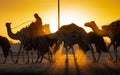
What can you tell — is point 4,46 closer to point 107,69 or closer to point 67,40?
point 67,40

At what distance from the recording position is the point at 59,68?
25969 mm

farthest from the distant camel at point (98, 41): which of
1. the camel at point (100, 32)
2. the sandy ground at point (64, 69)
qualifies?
the sandy ground at point (64, 69)

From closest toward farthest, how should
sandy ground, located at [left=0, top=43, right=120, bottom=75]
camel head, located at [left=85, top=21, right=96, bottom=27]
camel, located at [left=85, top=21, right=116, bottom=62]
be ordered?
sandy ground, located at [left=0, top=43, right=120, bottom=75], camel, located at [left=85, top=21, right=116, bottom=62], camel head, located at [left=85, top=21, right=96, bottom=27]

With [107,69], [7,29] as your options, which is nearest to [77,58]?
[7,29]

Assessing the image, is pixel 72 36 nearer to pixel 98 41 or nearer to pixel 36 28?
pixel 98 41

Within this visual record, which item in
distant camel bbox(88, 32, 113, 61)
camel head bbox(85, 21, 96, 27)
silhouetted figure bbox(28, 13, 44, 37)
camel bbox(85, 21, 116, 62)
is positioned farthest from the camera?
camel head bbox(85, 21, 96, 27)

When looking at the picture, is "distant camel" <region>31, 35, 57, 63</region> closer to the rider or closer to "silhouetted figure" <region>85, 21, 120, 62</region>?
the rider

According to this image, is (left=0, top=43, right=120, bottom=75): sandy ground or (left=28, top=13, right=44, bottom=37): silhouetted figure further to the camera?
(left=28, top=13, right=44, bottom=37): silhouetted figure

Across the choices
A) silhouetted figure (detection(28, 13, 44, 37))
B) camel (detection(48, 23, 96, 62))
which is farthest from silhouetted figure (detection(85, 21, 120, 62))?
silhouetted figure (detection(28, 13, 44, 37))

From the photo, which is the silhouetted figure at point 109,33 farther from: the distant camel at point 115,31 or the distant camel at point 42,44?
the distant camel at point 42,44

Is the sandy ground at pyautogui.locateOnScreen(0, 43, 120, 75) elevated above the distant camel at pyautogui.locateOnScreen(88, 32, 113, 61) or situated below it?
below

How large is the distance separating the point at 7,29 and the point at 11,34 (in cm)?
56

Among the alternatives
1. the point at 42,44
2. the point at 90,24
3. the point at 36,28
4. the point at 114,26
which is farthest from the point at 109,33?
the point at 36,28

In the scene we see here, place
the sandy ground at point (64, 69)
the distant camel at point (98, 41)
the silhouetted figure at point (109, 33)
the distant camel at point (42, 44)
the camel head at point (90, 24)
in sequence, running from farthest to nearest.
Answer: the camel head at point (90, 24), the distant camel at point (98, 41), the distant camel at point (42, 44), the silhouetted figure at point (109, 33), the sandy ground at point (64, 69)
